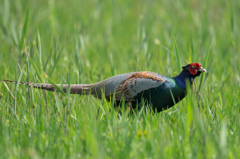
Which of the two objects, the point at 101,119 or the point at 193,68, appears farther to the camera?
the point at 193,68

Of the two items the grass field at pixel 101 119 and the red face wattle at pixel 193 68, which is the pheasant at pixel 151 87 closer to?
the red face wattle at pixel 193 68

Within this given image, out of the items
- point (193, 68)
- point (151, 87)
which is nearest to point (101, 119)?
point (151, 87)

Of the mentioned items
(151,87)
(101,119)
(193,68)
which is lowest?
(101,119)

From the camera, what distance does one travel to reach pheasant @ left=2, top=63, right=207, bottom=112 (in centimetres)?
415

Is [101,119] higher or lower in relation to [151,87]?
lower

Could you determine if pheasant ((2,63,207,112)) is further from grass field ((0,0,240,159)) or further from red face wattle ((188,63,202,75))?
grass field ((0,0,240,159))

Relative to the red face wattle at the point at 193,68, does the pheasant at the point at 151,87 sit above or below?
below

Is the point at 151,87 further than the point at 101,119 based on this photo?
Yes

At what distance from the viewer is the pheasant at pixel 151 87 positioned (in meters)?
4.15

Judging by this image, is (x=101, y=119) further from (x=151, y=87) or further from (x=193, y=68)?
(x=193, y=68)

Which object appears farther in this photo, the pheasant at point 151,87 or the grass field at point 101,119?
the pheasant at point 151,87

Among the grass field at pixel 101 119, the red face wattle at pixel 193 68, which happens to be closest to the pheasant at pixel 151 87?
the red face wattle at pixel 193 68

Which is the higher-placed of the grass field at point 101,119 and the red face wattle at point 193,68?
the red face wattle at point 193,68

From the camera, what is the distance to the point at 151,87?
418 centimetres
